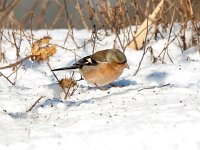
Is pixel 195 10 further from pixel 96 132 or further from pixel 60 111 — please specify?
pixel 96 132

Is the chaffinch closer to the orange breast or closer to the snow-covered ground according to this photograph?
the orange breast

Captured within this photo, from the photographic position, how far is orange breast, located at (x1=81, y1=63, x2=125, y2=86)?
17.4 ft

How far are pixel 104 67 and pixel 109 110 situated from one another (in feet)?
3.49

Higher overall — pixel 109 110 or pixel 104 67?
pixel 104 67

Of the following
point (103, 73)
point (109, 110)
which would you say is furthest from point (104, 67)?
point (109, 110)

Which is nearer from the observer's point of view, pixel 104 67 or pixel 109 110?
pixel 109 110

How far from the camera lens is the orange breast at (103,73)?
5.29 m

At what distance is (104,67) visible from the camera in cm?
532

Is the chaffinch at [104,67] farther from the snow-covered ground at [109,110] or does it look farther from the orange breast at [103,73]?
the snow-covered ground at [109,110]

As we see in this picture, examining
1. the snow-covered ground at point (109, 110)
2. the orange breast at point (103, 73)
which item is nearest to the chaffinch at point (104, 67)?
the orange breast at point (103, 73)

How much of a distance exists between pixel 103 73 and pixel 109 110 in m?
1.03

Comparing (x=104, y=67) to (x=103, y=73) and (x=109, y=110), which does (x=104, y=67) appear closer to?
(x=103, y=73)

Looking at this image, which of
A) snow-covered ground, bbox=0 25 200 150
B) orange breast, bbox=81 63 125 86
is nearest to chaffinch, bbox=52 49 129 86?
orange breast, bbox=81 63 125 86

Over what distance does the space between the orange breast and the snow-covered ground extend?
3.8 inches
